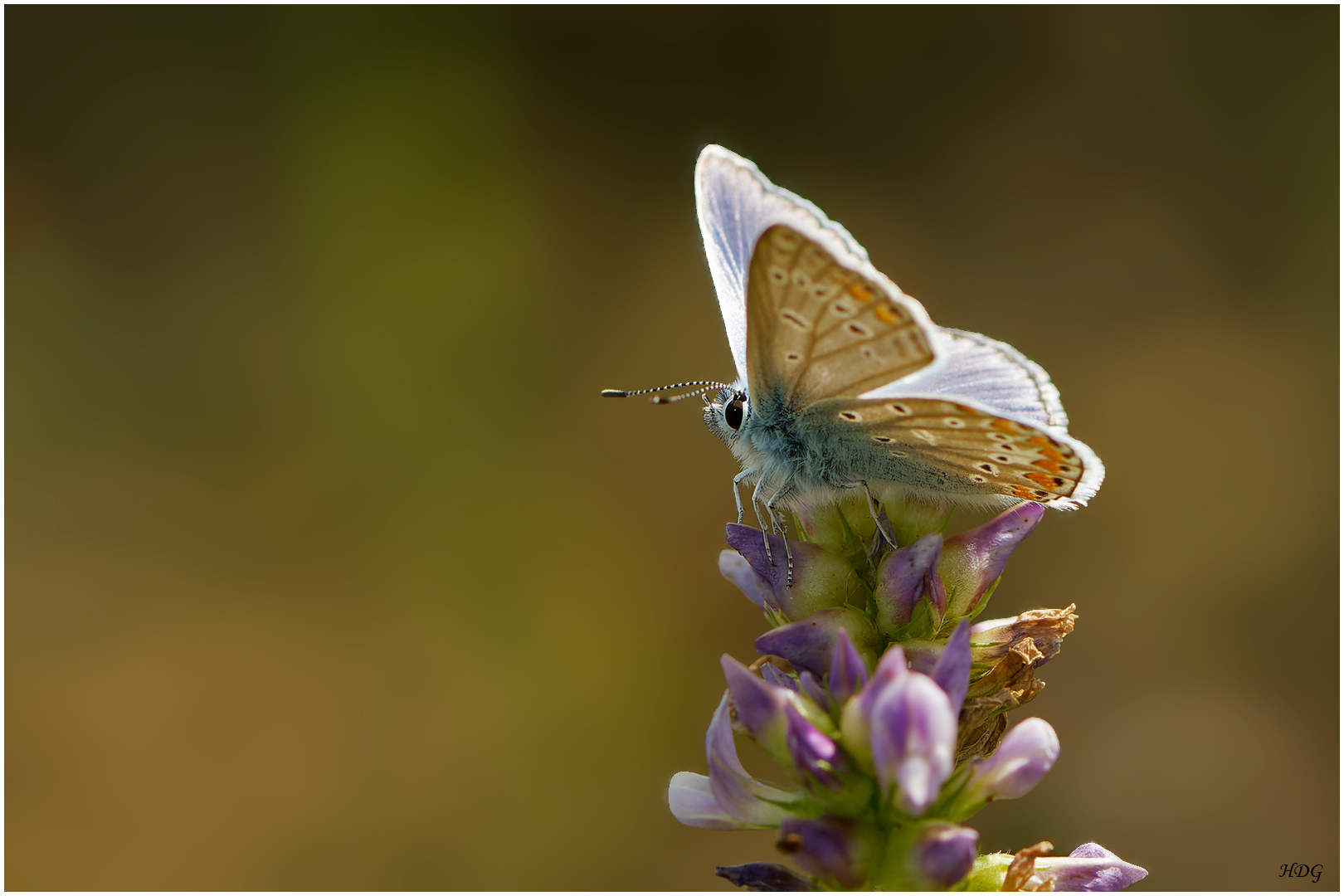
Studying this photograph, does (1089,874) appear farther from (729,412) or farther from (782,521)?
(729,412)

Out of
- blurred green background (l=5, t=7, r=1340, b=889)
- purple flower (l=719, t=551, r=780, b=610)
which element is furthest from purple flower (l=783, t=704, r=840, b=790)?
blurred green background (l=5, t=7, r=1340, b=889)

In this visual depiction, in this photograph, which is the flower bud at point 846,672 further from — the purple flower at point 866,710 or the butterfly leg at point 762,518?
the butterfly leg at point 762,518

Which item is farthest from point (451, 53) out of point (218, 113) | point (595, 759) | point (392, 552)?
point (595, 759)

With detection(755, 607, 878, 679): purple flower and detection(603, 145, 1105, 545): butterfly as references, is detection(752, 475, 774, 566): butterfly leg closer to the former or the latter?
detection(603, 145, 1105, 545): butterfly

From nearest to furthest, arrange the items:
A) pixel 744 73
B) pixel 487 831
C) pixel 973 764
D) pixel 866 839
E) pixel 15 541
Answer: pixel 866 839 → pixel 973 764 → pixel 487 831 → pixel 15 541 → pixel 744 73

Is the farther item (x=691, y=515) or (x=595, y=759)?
(x=691, y=515)

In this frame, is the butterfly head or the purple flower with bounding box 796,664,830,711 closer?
the purple flower with bounding box 796,664,830,711

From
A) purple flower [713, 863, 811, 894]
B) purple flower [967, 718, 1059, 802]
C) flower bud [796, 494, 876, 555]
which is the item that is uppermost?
flower bud [796, 494, 876, 555]

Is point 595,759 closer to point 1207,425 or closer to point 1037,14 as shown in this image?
point 1207,425
